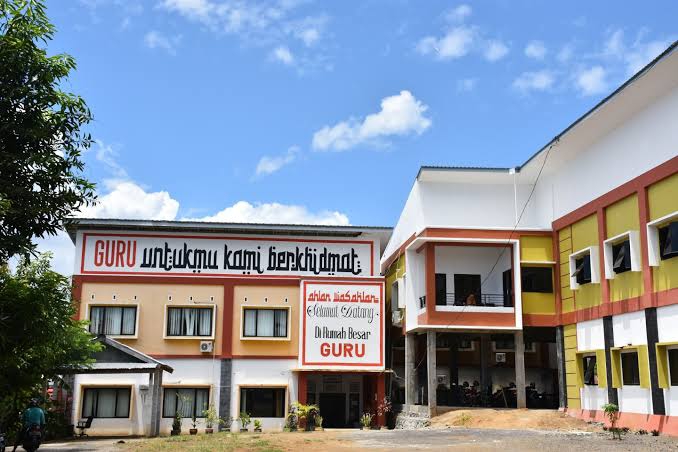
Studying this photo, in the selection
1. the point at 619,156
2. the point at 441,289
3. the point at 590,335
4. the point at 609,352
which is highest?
the point at 619,156

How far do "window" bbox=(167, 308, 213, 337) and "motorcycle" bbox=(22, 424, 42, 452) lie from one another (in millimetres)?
12191

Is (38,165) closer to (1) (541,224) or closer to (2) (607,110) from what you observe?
(2) (607,110)

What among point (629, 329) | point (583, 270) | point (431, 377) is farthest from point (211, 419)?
point (629, 329)

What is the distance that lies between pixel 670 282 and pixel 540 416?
6.94 m

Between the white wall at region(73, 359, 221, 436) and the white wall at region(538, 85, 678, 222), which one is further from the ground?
the white wall at region(538, 85, 678, 222)

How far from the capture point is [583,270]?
2527 cm

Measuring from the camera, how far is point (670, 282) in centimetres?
2053

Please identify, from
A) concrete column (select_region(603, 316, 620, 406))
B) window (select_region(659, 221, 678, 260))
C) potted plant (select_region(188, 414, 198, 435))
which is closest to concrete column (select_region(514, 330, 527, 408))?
concrete column (select_region(603, 316, 620, 406))

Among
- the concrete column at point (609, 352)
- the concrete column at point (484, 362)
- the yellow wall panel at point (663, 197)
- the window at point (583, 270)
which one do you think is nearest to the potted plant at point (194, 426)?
the concrete column at point (484, 362)

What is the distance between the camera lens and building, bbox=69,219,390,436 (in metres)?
28.1

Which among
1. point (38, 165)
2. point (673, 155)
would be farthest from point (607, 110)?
point (38, 165)

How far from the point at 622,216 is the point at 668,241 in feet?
8.68

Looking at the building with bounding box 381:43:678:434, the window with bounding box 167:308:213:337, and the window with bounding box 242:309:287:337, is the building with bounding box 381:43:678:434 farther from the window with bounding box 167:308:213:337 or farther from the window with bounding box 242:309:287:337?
the window with bounding box 167:308:213:337

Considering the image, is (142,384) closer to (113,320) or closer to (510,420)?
(113,320)
